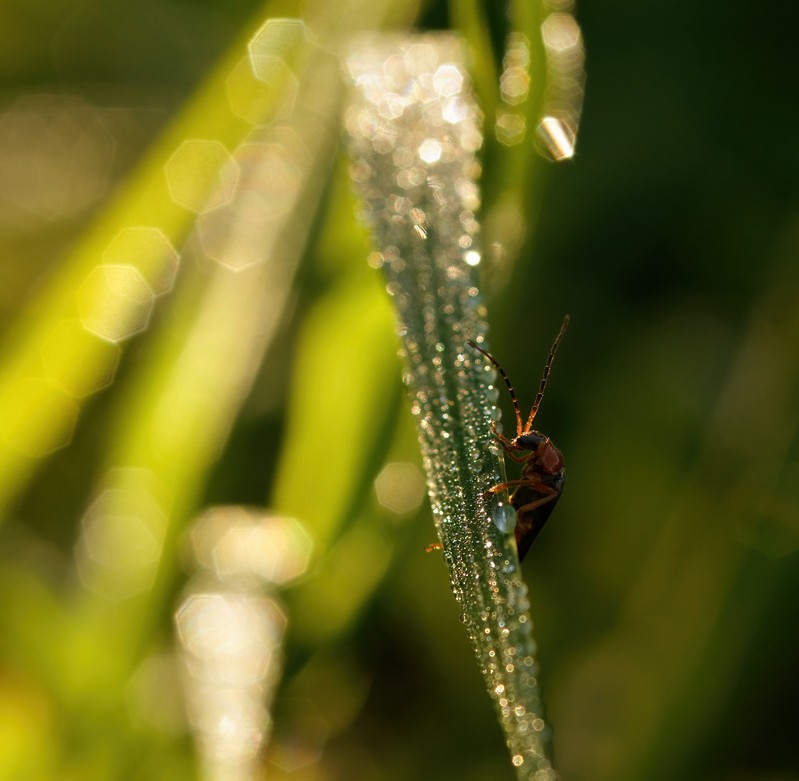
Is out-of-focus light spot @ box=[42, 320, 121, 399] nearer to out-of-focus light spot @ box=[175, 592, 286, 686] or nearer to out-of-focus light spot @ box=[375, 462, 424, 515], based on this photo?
out-of-focus light spot @ box=[175, 592, 286, 686]

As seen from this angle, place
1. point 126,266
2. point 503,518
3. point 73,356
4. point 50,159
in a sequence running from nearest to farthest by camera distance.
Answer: point 503,518 → point 73,356 → point 126,266 → point 50,159

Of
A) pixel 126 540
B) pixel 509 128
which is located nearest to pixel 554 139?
pixel 509 128

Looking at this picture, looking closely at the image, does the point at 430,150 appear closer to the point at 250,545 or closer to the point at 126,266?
the point at 126,266

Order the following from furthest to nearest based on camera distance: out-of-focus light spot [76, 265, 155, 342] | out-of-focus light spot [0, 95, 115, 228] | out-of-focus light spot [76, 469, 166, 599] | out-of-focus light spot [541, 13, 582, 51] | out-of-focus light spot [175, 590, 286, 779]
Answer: out-of-focus light spot [0, 95, 115, 228] < out-of-focus light spot [541, 13, 582, 51] < out-of-focus light spot [76, 265, 155, 342] < out-of-focus light spot [76, 469, 166, 599] < out-of-focus light spot [175, 590, 286, 779]

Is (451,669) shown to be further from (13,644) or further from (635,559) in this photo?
(13,644)

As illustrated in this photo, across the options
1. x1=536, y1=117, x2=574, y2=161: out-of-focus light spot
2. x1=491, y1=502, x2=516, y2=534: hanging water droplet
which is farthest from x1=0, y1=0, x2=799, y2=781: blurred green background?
x1=491, y1=502, x2=516, y2=534: hanging water droplet

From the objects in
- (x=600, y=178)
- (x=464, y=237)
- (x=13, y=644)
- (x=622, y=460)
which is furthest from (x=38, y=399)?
(x=600, y=178)

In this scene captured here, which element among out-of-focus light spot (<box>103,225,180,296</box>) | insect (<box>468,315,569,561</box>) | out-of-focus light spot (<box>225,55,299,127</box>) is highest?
out-of-focus light spot (<box>225,55,299,127</box>)
